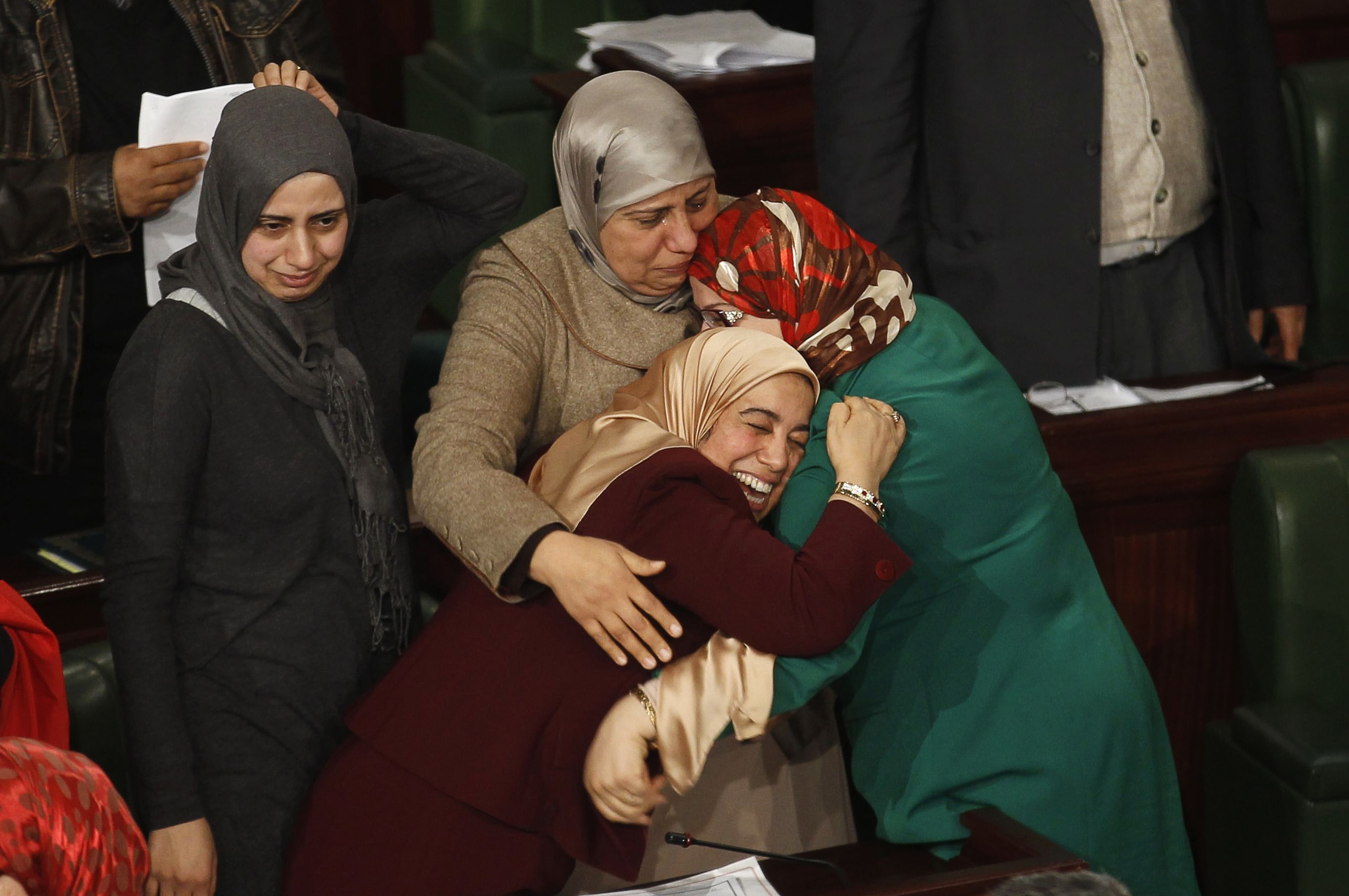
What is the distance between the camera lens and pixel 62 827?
1.27 m

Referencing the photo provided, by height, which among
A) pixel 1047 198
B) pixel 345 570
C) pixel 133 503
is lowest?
pixel 345 570

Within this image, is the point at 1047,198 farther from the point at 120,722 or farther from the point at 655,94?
the point at 120,722

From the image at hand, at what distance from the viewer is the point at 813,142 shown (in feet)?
9.89

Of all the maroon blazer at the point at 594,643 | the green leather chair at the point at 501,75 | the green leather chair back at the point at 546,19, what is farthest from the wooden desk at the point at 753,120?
the maroon blazer at the point at 594,643

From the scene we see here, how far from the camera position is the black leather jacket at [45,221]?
2.16 m

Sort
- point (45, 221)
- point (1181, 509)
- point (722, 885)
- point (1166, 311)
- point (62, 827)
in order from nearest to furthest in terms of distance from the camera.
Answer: point (62, 827) < point (722, 885) < point (45, 221) < point (1181, 509) < point (1166, 311)

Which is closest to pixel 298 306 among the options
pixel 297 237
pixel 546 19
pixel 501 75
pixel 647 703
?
pixel 297 237

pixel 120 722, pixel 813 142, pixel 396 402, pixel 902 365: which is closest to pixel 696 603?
pixel 902 365

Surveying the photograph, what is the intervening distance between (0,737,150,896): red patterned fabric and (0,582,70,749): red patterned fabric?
223 mm

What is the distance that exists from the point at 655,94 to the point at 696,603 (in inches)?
24.3

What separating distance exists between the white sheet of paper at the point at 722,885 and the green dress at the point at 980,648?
0.24m

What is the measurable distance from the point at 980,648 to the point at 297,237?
905 millimetres

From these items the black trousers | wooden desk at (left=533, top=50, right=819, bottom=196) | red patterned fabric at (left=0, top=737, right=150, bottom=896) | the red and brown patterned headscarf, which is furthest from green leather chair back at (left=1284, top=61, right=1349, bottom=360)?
red patterned fabric at (left=0, top=737, right=150, bottom=896)

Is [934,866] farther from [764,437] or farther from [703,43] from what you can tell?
[703,43]
